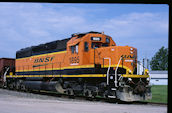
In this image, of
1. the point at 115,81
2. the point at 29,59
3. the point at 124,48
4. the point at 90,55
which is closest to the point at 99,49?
the point at 90,55

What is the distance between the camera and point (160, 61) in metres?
75.4

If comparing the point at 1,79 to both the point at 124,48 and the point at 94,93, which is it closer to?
the point at 94,93

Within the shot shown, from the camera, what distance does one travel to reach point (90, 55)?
13.3 m

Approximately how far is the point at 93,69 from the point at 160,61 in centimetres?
6797

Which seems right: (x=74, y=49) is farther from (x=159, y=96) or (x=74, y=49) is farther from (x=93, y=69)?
(x=159, y=96)

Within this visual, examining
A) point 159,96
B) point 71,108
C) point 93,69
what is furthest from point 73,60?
point 159,96

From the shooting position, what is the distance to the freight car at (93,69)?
38.1ft

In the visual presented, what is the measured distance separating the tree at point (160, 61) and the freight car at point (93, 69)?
205 feet

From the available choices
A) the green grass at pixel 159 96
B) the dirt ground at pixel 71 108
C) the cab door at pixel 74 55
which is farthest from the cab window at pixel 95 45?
the green grass at pixel 159 96

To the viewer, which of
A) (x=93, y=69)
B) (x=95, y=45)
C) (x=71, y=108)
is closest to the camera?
(x=71, y=108)

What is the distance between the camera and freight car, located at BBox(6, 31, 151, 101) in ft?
38.1

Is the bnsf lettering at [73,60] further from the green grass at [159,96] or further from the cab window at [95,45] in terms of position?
the green grass at [159,96]

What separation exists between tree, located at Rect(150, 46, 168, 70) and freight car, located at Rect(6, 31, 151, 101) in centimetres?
6236

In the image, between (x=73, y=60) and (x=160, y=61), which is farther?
(x=160, y=61)
